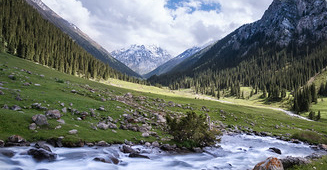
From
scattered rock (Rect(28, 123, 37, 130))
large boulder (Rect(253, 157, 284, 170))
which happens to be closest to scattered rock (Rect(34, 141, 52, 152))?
scattered rock (Rect(28, 123, 37, 130))

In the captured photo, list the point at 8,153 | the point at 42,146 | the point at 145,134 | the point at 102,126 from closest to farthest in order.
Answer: the point at 8,153, the point at 42,146, the point at 102,126, the point at 145,134

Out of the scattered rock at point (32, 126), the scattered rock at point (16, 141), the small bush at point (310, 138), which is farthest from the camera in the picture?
the small bush at point (310, 138)

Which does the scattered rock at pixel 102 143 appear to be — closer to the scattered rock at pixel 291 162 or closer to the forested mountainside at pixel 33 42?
the scattered rock at pixel 291 162

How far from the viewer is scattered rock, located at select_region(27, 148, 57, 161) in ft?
39.9

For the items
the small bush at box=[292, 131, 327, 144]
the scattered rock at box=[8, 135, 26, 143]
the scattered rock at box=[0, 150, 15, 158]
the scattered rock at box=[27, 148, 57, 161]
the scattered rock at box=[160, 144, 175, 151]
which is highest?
the scattered rock at box=[8, 135, 26, 143]

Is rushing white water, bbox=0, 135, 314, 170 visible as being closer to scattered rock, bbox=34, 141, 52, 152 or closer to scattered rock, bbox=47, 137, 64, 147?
scattered rock, bbox=47, 137, 64, 147

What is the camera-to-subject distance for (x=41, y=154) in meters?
12.4

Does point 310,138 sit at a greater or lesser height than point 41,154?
lesser

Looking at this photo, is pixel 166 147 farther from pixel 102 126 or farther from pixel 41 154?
pixel 41 154

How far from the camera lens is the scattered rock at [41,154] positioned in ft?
39.9

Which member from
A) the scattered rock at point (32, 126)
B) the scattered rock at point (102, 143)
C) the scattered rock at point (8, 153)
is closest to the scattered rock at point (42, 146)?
the scattered rock at point (8, 153)

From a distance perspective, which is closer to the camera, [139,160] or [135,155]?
[139,160]

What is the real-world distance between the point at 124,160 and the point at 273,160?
11196mm

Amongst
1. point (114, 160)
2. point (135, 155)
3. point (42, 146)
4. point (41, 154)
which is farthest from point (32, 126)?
point (135, 155)
